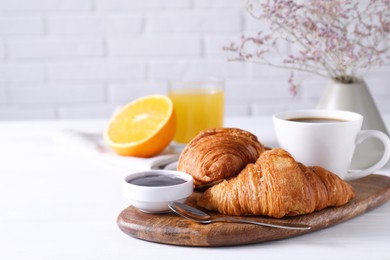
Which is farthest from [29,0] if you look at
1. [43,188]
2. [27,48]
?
[43,188]

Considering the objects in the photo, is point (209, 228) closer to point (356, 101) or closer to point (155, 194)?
point (155, 194)

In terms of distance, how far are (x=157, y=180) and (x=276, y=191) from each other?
185 millimetres

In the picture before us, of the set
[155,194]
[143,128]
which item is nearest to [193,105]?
[143,128]

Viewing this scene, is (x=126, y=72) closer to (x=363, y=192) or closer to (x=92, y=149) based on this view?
(x=92, y=149)

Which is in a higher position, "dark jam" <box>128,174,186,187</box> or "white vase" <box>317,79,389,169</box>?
"white vase" <box>317,79,389,169</box>

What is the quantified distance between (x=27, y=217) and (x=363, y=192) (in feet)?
1.72

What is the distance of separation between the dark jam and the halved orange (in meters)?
0.38

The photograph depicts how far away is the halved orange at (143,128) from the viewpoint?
140 cm

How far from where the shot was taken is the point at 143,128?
1.46 meters

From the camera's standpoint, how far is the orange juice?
1578mm

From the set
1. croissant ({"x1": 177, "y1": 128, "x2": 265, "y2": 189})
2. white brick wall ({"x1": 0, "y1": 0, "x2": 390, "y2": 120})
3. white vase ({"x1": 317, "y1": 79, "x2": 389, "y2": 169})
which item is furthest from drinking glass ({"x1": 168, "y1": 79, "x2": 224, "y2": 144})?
white brick wall ({"x1": 0, "y1": 0, "x2": 390, "y2": 120})

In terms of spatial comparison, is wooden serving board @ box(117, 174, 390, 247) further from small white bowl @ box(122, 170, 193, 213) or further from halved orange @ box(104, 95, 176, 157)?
halved orange @ box(104, 95, 176, 157)

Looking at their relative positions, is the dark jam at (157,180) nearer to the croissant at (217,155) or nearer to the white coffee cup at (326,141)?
the croissant at (217,155)

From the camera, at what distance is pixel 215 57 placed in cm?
260
